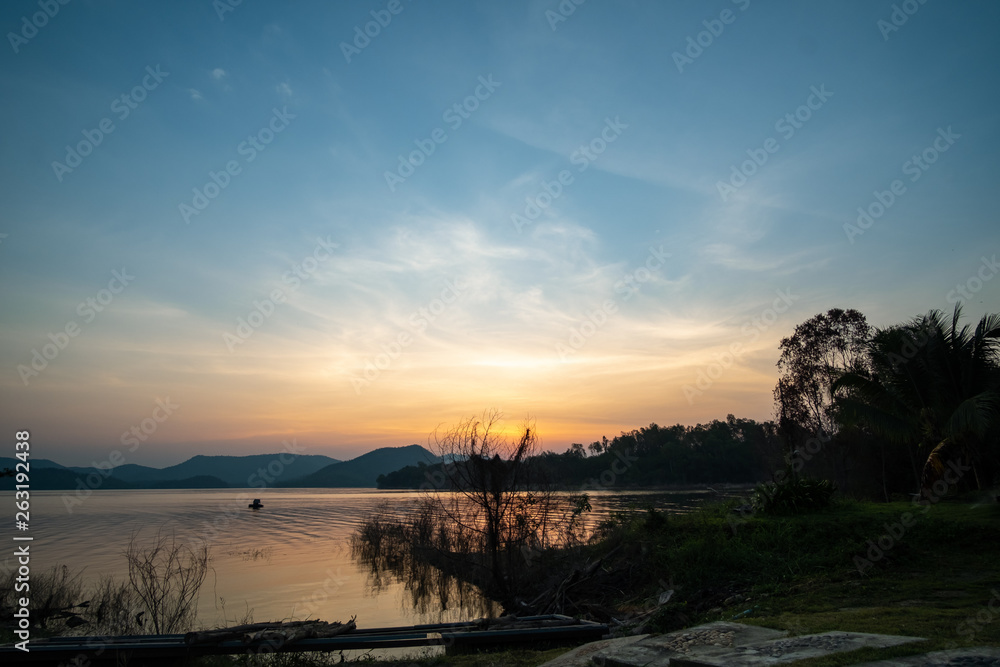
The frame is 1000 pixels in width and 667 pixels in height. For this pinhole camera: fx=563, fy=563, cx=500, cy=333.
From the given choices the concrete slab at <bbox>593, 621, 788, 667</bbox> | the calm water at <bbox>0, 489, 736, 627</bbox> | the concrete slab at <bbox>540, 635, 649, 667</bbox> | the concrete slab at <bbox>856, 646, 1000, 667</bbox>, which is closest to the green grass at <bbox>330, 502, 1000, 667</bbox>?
the concrete slab at <bbox>856, 646, 1000, 667</bbox>

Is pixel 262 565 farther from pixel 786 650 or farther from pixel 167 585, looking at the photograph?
pixel 786 650

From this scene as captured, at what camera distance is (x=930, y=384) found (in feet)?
52.6

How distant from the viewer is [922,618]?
6.21 m

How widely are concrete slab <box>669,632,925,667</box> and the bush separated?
34.4 ft

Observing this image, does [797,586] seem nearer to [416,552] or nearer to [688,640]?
[688,640]

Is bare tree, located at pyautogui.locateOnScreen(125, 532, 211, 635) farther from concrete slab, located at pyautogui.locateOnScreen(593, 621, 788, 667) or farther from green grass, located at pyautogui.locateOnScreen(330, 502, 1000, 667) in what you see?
concrete slab, located at pyautogui.locateOnScreen(593, 621, 788, 667)

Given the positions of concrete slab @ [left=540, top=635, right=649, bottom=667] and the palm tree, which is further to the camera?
the palm tree

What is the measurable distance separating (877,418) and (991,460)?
3.18 meters

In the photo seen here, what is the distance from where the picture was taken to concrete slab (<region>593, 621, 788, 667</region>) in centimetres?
500

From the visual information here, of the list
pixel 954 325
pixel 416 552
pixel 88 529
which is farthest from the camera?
pixel 88 529

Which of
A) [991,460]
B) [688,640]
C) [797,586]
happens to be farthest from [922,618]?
[991,460]

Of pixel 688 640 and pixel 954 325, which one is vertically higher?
pixel 954 325

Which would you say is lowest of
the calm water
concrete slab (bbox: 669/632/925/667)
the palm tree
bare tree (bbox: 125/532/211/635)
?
the calm water

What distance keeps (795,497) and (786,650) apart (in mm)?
11057
